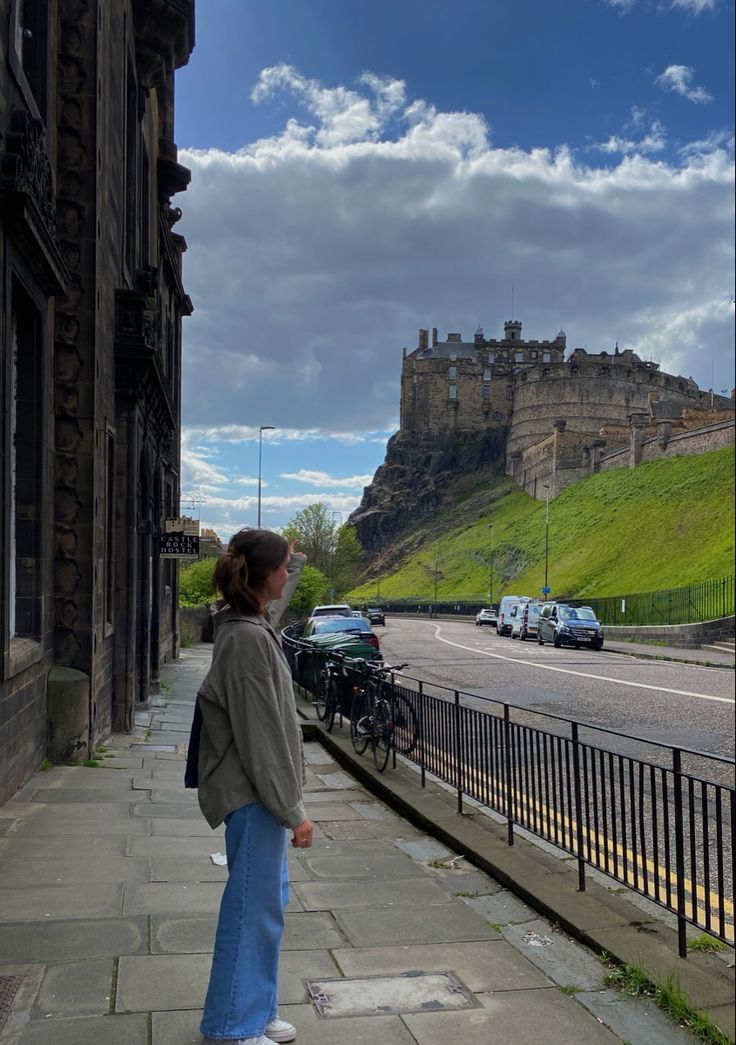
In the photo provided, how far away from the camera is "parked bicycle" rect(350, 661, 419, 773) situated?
929 centimetres

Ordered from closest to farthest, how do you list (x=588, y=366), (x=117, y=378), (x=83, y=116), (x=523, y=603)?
(x=83, y=116)
(x=117, y=378)
(x=523, y=603)
(x=588, y=366)

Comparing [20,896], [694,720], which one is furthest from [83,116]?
[694,720]

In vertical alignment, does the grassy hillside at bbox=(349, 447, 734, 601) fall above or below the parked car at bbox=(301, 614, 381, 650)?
above

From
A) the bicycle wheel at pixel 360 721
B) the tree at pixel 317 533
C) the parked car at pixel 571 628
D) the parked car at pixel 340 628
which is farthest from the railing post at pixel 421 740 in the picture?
the tree at pixel 317 533

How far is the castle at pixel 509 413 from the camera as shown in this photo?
341ft

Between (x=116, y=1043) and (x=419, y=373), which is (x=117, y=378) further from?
(x=419, y=373)

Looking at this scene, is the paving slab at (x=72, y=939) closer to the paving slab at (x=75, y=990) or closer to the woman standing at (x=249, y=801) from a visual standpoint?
the paving slab at (x=75, y=990)

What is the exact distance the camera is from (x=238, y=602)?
3.54 m

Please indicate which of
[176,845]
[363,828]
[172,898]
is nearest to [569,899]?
[172,898]

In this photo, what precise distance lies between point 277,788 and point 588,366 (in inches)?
4507

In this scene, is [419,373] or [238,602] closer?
[238,602]

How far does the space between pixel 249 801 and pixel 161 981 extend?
1.25 metres

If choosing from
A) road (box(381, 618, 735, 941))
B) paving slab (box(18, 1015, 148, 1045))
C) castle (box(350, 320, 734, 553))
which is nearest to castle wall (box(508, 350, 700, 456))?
castle (box(350, 320, 734, 553))

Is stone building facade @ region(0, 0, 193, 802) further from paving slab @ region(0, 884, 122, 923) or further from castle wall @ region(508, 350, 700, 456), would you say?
castle wall @ region(508, 350, 700, 456)
